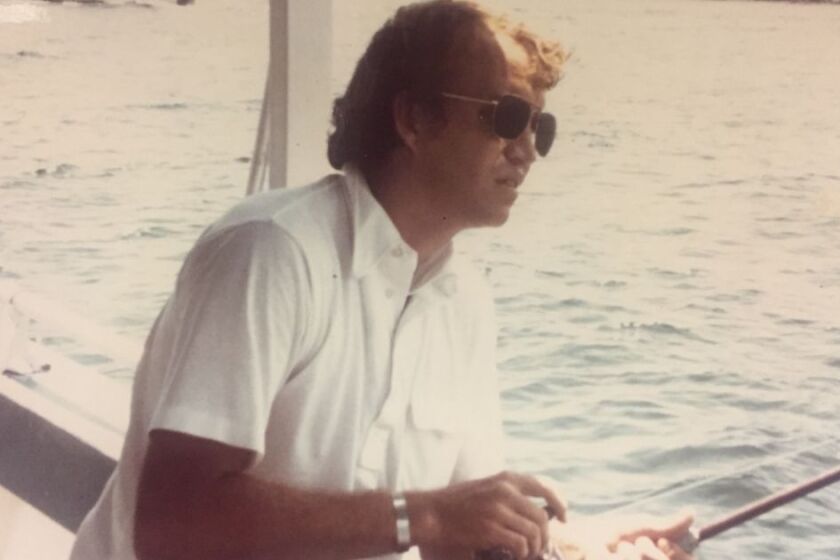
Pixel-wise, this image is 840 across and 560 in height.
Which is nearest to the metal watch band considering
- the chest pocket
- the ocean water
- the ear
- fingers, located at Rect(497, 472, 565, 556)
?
fingers, located at Rect(497, 472, 565, 556)

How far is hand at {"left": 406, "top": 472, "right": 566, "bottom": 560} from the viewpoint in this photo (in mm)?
1013

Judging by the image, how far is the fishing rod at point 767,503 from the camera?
121 centimetres

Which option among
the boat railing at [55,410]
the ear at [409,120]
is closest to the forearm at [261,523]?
the ear at [409,120]

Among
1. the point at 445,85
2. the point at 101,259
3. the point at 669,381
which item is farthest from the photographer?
the point at 669,381

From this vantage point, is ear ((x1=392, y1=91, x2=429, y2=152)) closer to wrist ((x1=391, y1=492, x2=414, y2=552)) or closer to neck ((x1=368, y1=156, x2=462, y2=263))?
neck ((x1=368, y1=156, x2=462, y2=263))

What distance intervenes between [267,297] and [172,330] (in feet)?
0.49

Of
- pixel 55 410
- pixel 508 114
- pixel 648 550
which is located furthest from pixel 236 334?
A: pixel 55 410

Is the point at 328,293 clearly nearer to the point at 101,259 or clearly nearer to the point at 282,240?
the point at 282,240

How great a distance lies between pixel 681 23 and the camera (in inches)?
88.7

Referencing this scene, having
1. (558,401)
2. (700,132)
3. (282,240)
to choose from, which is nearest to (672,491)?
(282,240)

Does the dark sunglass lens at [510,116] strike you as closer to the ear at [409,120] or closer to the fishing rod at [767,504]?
the ear at [409,120]

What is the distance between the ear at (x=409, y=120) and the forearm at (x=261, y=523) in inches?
19.4

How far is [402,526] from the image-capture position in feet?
3.37

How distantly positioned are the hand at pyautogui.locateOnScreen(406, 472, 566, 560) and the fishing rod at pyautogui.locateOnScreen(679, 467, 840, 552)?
304 mm
